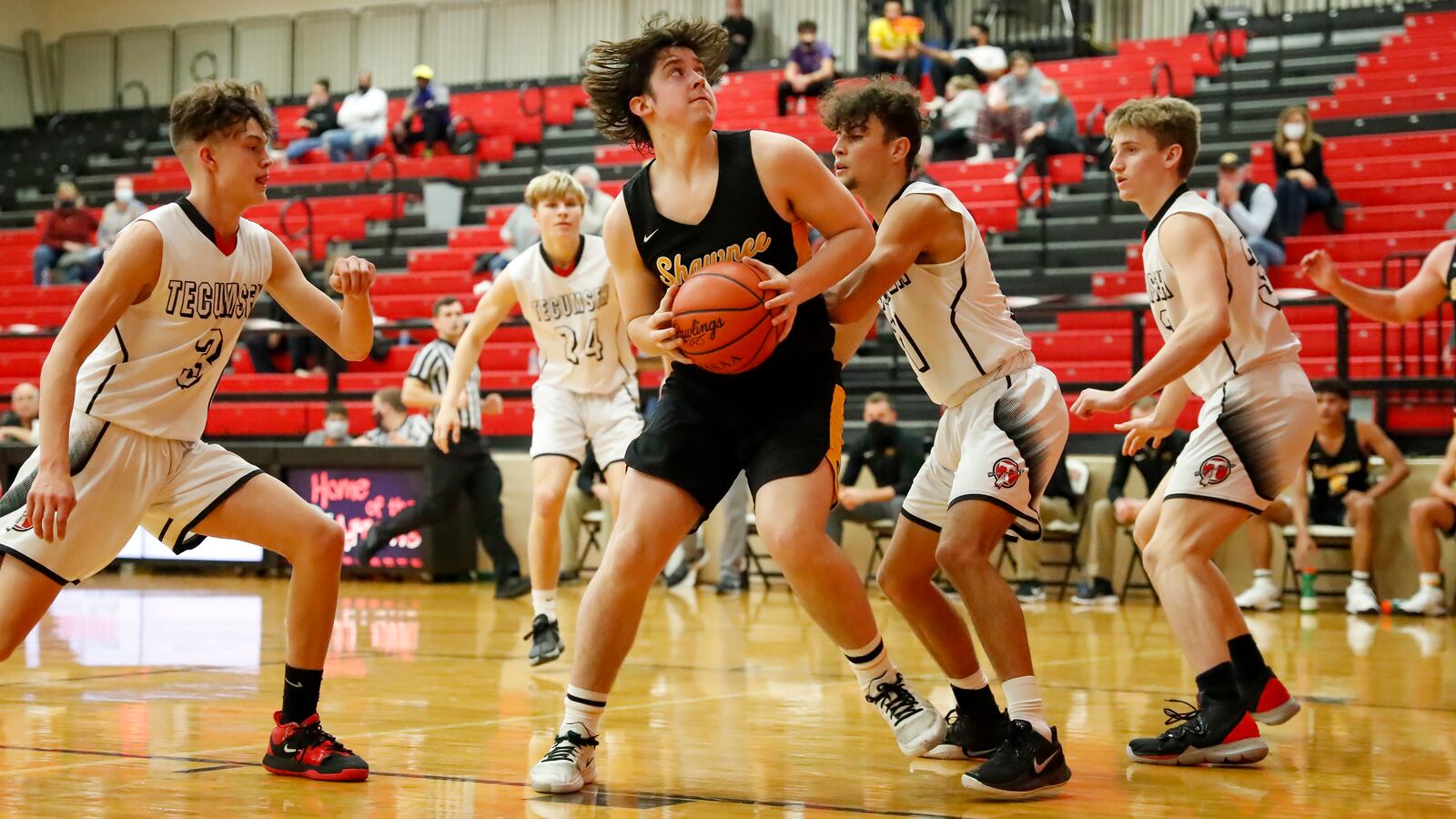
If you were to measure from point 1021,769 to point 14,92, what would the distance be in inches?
1024

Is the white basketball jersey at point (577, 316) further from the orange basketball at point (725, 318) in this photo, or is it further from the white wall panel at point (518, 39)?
the white wall panel at point (518, 39)

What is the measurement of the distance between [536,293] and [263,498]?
320cm

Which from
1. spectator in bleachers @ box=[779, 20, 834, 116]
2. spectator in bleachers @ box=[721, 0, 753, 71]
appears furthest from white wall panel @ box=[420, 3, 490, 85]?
spectator in bleachers @ box=[779, 20, 834, 116]

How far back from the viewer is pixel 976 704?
441 cm

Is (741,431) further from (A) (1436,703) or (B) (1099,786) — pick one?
(A) (1436,703)

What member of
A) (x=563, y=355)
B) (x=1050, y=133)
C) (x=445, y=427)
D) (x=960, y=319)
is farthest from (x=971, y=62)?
(x=960, y=319)

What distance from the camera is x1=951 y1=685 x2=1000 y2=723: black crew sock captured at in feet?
14.5

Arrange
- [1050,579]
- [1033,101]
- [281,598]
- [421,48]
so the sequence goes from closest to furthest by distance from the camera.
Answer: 1. [281,598]
2. [1050,579]
3. [1033,101]
4. [421,48]

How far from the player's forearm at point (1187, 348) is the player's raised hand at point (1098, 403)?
20cm

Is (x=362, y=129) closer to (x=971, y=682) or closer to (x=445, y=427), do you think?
(x=445, y=427)

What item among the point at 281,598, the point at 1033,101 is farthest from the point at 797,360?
the point at 1033,101

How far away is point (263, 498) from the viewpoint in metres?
4.14

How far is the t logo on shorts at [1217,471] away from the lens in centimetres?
454

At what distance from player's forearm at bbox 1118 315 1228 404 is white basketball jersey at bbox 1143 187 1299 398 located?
265 millimetres
